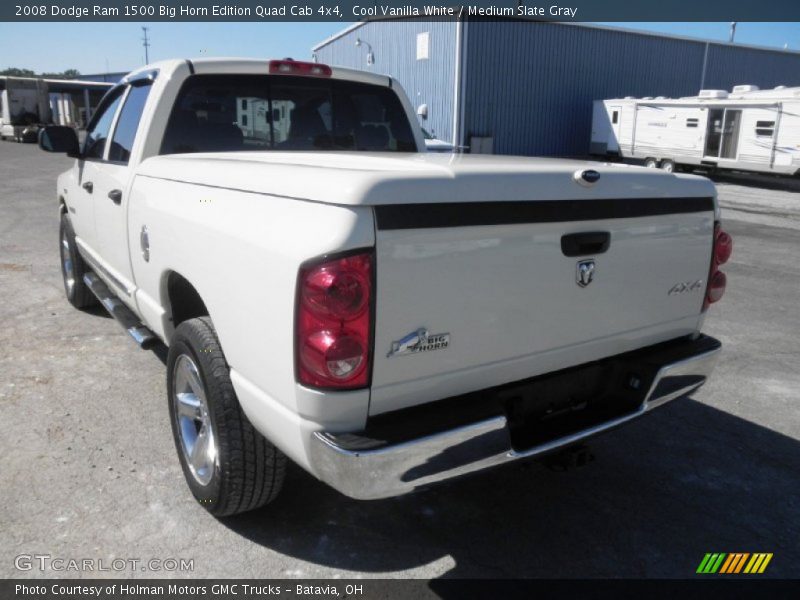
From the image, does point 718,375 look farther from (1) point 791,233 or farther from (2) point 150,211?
(1) point 791,233

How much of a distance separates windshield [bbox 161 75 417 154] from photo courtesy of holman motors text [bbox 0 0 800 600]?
15 millimetres

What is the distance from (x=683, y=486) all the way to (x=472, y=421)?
5.50 ft

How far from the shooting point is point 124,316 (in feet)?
12.9

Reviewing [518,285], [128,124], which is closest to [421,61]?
[128,124]

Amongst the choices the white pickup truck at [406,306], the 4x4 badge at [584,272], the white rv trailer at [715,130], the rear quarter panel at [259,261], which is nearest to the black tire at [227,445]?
the white pickup truck at [406,306]

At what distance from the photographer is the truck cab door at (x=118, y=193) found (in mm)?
3709

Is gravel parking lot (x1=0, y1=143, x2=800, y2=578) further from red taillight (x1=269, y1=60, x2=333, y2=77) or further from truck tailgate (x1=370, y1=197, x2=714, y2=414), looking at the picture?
red taillight (x1=269, y1=60, x2=333, y2=77)

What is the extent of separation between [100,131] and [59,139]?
297mm

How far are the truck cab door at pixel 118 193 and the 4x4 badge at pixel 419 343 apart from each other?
216 centimetres

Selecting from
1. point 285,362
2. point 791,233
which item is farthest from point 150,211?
point 791,233

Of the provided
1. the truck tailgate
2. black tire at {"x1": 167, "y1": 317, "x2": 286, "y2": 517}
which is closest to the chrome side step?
black tire at {"x1": 167, "y1": 317, "x2": 286, "y2": 517}

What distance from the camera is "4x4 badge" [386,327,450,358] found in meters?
2.10

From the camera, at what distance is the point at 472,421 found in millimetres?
2207

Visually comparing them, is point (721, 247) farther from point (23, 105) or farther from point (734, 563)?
point (23, 105)
